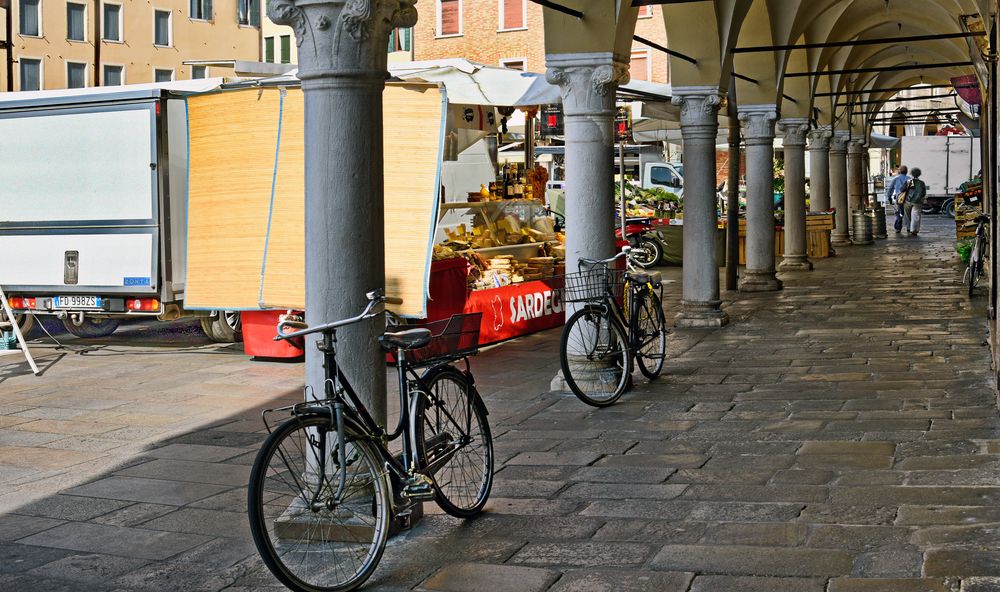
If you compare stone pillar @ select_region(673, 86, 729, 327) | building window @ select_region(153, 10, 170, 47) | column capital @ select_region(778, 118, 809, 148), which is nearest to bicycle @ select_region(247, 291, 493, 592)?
stone pillar @ select_region(673, 86, 729, 327)

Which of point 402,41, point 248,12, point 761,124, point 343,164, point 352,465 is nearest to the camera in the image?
point 352,465

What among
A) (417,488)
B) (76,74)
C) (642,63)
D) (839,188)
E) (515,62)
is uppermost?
(515,62)

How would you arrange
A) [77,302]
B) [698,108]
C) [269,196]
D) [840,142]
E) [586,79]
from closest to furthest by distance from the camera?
[586,79]
[269,196]
[77,302]
[698,108]
[840,142]

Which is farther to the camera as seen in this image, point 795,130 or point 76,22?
point 76,22

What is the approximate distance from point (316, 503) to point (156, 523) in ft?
3.99

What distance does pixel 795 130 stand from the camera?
19.2 meters

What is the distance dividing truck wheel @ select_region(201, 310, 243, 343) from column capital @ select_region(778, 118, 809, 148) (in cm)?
1043

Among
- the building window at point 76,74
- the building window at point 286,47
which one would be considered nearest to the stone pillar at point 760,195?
the building window at point 76,74

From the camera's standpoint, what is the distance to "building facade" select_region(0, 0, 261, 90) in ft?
122

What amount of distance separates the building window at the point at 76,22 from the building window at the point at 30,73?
1.51 metres

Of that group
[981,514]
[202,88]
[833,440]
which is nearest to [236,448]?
[833,440]

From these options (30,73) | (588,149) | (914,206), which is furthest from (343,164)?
(30,73)

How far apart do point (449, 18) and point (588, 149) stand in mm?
34233

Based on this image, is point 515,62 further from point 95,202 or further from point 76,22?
point 95,202
